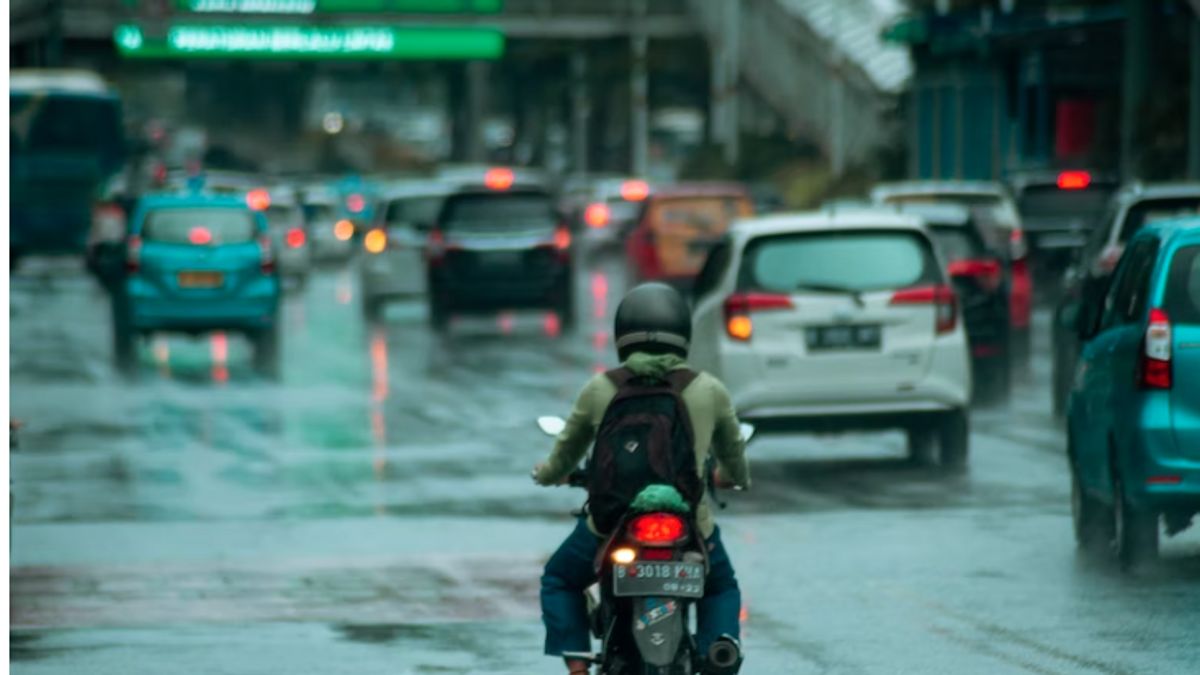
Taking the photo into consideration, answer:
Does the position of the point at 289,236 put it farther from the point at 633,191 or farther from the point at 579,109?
the point at 579,109

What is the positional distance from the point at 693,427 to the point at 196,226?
22.4 m

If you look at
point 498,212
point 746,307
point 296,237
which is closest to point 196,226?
point 498,212

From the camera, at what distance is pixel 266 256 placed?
29984 mm

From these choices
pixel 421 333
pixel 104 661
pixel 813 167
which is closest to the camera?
pixel 104 661

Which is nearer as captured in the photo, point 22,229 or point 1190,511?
point 1190,511

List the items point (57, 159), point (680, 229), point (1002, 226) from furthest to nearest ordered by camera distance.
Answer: point (57, 159)
point (680, 229)
point (1002, 226)

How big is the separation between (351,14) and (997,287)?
1843 inches

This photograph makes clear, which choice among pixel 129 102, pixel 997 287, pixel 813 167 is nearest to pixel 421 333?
pixel 997 287

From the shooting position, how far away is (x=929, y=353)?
17.3 meters

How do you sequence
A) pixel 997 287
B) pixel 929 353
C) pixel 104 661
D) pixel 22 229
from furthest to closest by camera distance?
1. pixel 22 229
2. pixel 997 287
3. pixel 929 353
4. pixel 104 661

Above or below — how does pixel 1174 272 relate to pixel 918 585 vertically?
above

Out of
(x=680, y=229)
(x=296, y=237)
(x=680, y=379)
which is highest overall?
(x=680, y=379)

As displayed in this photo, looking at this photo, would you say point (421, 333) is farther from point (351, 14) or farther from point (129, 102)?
point (129, 102)

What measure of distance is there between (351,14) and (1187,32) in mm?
28631
